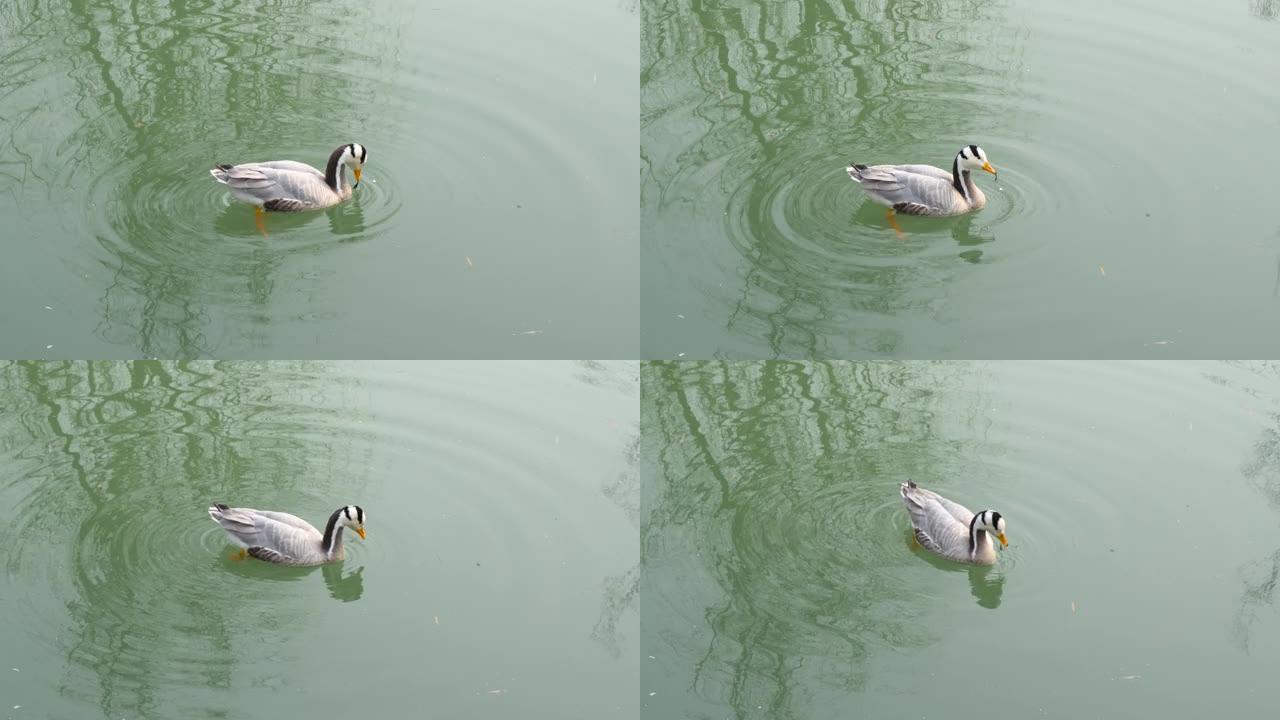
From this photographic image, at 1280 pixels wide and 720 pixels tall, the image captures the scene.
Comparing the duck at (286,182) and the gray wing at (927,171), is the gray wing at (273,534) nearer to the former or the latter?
the duck at (286,182)

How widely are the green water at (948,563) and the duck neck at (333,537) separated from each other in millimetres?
2105

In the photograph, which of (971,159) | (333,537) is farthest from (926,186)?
(333,537)

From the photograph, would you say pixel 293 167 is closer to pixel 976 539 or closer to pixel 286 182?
pixel 286 182

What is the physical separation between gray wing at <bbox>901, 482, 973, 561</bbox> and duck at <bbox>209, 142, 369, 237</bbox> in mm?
4903

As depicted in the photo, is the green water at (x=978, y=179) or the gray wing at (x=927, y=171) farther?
the gray wing at (x=927, y=171)

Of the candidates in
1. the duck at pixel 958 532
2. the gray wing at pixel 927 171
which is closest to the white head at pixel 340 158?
the gray wing at pixel 927 171

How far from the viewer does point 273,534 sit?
12.6 m

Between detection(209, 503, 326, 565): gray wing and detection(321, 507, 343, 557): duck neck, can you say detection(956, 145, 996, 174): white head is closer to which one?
detection(321, 507, 343, 557): duck neck

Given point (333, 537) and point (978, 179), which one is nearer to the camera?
point (333, 537)

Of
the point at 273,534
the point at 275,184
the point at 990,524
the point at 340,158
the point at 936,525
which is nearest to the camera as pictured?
the point at 273,534

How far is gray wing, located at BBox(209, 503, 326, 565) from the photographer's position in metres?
12.6

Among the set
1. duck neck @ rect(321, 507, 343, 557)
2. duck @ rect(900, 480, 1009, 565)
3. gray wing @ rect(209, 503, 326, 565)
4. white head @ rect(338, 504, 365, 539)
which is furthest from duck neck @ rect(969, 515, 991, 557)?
gray wing @ rect(209, 503, 326, 565)

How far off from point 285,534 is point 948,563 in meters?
4.57

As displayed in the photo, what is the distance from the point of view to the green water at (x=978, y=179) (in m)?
13.4
